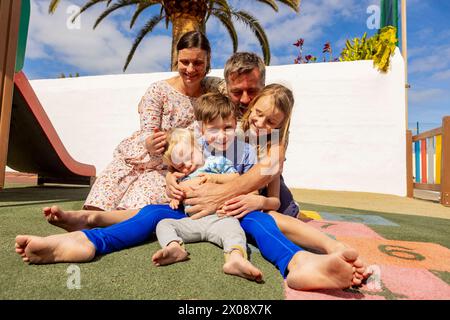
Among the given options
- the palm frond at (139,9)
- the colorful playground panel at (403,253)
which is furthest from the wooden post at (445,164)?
the palm frond at (139,9)

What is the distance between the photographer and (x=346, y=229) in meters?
2.71

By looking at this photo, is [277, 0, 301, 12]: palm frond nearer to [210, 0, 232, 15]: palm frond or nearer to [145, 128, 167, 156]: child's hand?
[210, 0, 232, 15]: palm frond

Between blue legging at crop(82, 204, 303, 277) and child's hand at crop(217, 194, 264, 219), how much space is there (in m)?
0.03

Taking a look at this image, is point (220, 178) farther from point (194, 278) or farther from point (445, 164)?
point (445, 164)

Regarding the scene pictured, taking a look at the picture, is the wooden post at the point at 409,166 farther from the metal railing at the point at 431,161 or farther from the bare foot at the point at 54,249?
the bare foot at the point at 54,249

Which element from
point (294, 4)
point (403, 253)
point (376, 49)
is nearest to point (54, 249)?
point (403, 253)

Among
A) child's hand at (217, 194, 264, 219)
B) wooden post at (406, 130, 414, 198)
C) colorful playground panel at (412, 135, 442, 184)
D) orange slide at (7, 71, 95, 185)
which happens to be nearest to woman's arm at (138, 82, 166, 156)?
child's hand at (217, 194, 264, 219)

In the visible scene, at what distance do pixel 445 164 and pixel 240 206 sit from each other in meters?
5.09

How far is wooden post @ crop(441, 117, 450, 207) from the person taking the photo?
536 centimetres

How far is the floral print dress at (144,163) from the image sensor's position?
2.31 metres

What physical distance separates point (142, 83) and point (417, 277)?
8.39 m

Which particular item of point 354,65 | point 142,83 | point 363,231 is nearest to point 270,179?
point 363,231
